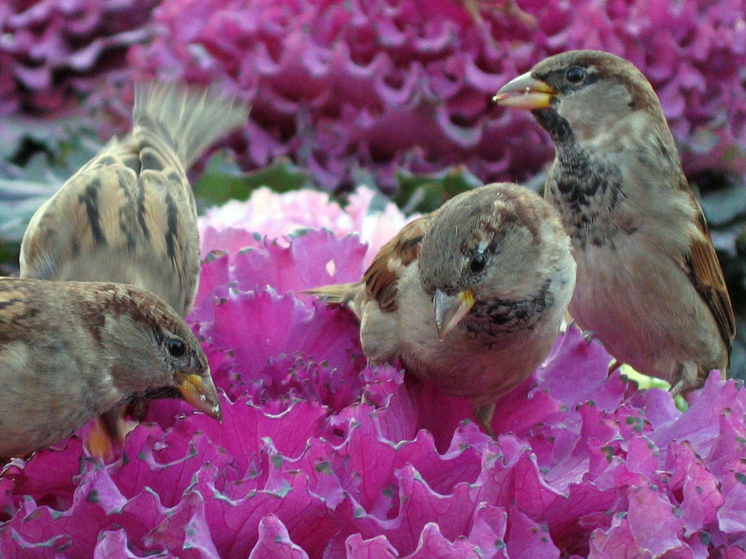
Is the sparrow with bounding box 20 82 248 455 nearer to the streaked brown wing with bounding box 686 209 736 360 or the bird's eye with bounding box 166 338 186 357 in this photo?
the bird's eye with bounding box 166 338 186 357

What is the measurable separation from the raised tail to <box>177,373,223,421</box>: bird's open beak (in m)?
0.79

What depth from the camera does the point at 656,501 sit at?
33.3 inches

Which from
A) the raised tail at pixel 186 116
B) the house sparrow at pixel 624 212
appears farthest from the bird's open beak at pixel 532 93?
the raised tail at pixel 186 116

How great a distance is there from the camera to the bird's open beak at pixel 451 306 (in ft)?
3.29

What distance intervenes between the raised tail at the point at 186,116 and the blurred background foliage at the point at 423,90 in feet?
0.74

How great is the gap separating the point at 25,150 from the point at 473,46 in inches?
55.3

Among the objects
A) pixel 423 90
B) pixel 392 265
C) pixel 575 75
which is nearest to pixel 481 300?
pixel 392 265

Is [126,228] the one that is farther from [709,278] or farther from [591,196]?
[709,278]

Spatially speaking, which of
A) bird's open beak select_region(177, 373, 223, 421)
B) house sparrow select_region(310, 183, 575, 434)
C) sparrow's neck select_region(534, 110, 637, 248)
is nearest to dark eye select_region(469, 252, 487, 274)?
house sparrow select_region(310, 183, 575, 434)

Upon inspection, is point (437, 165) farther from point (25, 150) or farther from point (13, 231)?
point (25, 150)

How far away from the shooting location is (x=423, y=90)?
2.10 m

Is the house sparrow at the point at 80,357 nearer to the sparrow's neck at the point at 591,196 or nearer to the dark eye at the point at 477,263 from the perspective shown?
the dark eye at the point at 477,263

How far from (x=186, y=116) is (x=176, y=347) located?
90cm

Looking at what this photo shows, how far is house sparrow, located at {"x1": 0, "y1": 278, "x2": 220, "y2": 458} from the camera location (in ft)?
3.34
